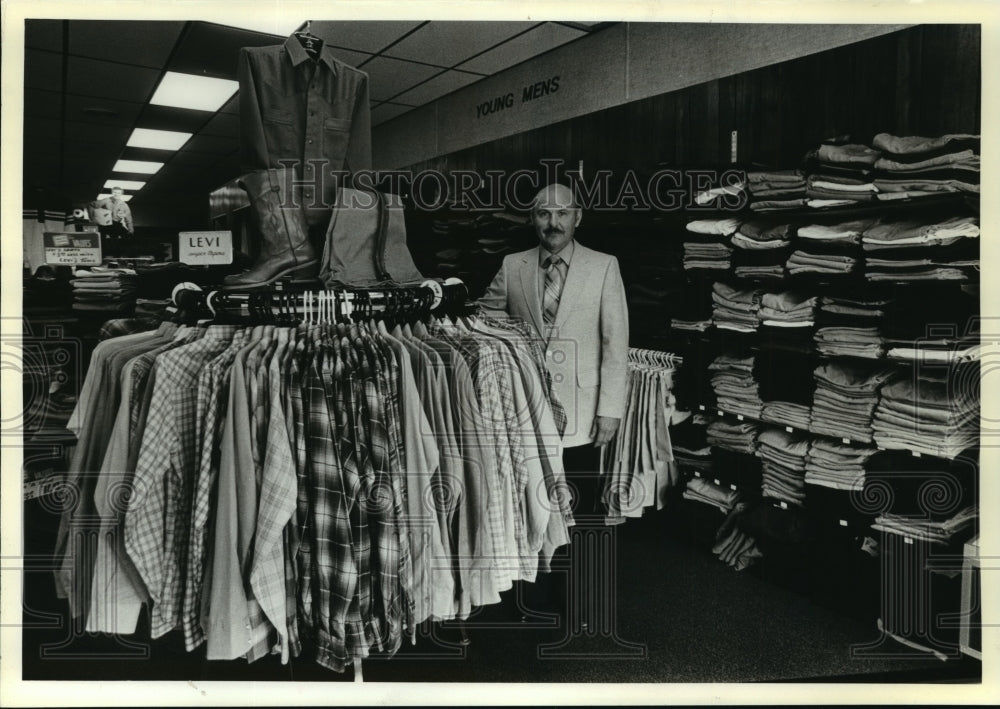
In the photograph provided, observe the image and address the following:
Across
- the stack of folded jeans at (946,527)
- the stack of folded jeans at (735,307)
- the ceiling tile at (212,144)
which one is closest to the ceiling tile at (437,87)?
the ceiling tile at (212,144)

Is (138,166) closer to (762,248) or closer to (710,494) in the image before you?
(762,248)

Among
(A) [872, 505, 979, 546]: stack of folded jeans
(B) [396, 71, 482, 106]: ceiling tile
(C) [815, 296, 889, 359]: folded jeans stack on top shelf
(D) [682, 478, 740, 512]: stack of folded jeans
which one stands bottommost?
(D) [682, 478, 740, 512]: stack of folded jeans

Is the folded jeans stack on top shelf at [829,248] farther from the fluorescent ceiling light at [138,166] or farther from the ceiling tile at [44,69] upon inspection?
the fluorescent ceiling light at [138,166]

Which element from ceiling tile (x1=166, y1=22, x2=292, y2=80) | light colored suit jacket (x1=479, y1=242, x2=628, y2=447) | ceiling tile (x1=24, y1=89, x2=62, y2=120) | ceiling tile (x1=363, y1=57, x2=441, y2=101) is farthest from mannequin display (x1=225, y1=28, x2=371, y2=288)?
ceiling tile (x1=363, y1=57, x2=441, y2=101)

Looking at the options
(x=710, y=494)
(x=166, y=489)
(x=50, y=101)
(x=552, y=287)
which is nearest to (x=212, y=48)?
(x=50, y=101)

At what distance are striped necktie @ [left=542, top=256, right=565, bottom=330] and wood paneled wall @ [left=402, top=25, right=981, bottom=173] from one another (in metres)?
1.12

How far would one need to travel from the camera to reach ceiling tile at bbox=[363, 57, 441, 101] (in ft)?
13.9

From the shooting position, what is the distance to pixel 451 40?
383 centimetres

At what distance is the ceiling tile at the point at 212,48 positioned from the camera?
11.2 feet

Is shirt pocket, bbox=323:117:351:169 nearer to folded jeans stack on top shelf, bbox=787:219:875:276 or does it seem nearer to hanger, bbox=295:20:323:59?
hanger, bbox=295:20:323:59

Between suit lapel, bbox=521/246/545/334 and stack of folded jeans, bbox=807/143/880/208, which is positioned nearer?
stack of folded jeans, bbox=807/143/880/208

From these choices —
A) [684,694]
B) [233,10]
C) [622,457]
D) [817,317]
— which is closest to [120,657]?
[684,694]

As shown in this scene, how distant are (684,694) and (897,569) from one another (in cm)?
105

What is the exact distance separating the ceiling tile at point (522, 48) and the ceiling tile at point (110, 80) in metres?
2.10
